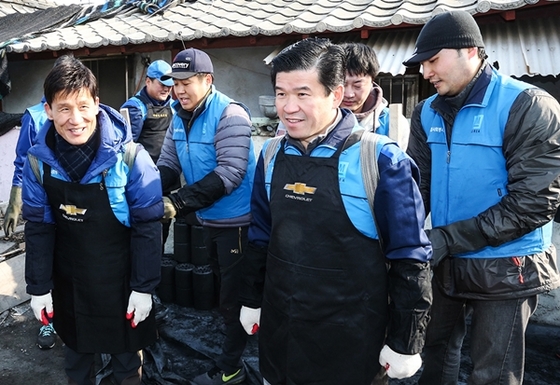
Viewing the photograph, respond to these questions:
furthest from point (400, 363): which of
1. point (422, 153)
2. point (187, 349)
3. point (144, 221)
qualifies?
point (187, 349)

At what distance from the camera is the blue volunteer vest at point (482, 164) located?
2.39 m

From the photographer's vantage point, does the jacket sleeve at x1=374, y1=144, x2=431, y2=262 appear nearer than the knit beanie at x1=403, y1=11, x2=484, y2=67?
Yes

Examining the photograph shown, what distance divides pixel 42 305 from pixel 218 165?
55.3 inches

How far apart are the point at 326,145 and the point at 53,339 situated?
3.63 metres

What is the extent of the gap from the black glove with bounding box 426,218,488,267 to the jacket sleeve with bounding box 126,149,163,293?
1.58 m

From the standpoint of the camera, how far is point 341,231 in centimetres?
202

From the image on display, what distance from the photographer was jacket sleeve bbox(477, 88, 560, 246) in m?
2.25

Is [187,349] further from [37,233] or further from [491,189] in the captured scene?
[491,189]

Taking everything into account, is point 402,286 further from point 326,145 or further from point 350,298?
point 326,145

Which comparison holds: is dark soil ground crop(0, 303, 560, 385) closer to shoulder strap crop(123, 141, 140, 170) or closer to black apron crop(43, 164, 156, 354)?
black apron crop(43, 164, 156, 354)

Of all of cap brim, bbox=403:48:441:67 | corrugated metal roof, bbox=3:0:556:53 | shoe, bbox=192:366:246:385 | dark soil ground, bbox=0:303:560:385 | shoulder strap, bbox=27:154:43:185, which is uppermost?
corrugated metal roof, bbox=3:0:556:53

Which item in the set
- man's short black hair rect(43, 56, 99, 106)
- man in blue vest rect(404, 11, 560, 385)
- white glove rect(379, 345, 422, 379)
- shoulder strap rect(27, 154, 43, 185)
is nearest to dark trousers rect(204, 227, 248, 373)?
shoulder strap rect(27, 154, 43, 185)

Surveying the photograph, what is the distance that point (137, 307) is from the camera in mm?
2865

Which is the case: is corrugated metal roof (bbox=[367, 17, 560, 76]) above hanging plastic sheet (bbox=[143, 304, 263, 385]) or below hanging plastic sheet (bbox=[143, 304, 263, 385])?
above
